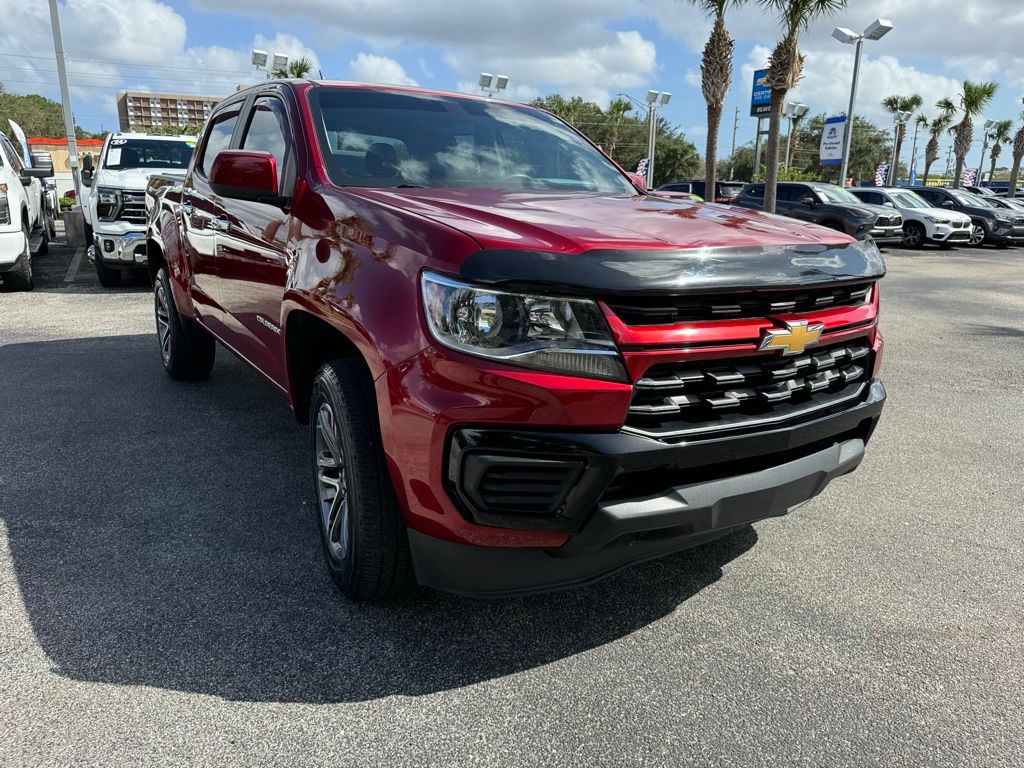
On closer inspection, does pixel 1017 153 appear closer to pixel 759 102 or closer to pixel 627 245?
pixel 759 102

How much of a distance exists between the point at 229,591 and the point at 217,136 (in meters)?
2.93

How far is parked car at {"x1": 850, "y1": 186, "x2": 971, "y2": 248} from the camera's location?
21688mm

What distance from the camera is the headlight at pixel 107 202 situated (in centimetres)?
931

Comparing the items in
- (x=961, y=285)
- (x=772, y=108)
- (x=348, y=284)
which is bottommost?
(x=961, y=285)

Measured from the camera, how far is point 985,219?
76.8 ft

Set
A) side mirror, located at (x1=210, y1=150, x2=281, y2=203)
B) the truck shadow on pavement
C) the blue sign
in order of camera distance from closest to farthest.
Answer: the truck shadow on pavement
side mirror, located at (x1=210, y1=150, x2=281, y2=203)
the blue sign

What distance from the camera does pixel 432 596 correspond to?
2.81 meters

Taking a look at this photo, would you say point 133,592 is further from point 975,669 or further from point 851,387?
point 975,669

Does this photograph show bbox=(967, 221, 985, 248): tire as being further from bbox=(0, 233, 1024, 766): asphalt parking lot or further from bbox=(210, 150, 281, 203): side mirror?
bbox=(210, 150, 281, 203): side mirror

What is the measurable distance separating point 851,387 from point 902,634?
828 millimetres

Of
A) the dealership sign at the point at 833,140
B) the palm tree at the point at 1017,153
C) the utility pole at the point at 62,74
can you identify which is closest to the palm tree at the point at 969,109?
the palm tree at the point at 1017,153

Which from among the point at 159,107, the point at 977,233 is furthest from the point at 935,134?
the point at 159,107

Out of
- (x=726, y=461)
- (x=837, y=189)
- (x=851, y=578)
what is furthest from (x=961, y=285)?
(x=726, y=461)

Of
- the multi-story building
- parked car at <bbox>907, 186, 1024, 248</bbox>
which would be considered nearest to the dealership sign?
parked car at <bbox>907, 186, 1024, 248</bbox>
